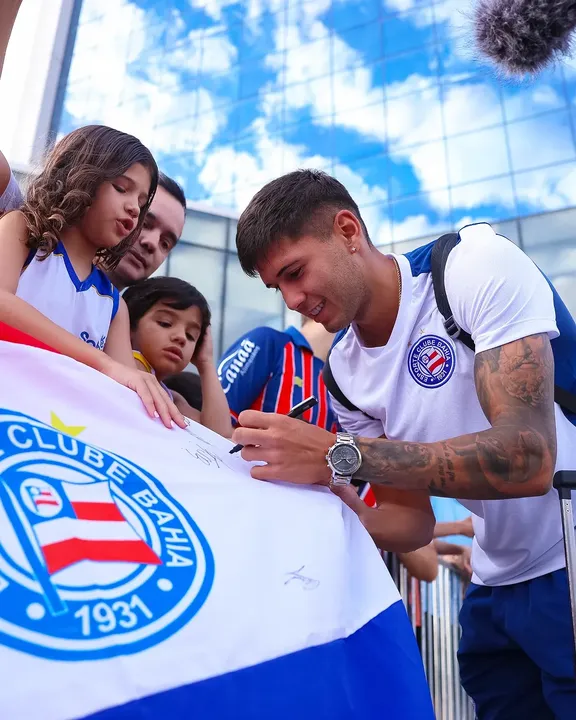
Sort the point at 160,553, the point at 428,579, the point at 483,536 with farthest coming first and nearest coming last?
the point at 428,579 < the point at 483,536 < the point at 160,553

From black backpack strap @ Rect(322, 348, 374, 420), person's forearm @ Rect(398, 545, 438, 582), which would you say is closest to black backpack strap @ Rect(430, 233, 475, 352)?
black backpack strap @ Rect(322, 348, 374, 420)

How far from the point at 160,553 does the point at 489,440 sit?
79cm

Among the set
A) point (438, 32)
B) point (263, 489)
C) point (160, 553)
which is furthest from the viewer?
point (438, 32)

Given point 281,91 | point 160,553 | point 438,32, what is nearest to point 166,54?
point 281,91

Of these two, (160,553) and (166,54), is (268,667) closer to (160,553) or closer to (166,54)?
(160,553)

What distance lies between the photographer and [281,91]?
21.5m

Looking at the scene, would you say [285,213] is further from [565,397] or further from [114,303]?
[565,397]

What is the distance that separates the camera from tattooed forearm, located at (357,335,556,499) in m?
1.42

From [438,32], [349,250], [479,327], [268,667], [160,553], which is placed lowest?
[268,667]

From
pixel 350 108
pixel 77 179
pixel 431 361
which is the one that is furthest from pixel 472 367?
pixel 350 108

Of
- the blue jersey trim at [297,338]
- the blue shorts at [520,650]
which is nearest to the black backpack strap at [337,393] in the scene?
the blue shorts at [520,650]

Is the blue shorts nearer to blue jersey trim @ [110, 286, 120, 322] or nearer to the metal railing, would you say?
blue jersey trim @ [110, 286, 120, 322]

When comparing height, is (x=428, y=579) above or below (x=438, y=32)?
below

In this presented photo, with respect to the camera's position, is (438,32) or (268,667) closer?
(268,667)
